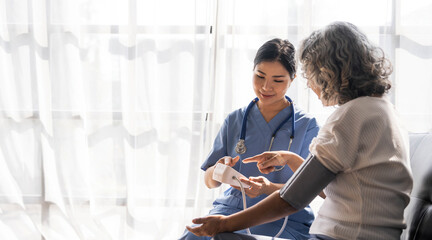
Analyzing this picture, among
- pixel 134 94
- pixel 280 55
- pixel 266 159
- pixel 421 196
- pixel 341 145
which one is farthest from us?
pixel 134 94

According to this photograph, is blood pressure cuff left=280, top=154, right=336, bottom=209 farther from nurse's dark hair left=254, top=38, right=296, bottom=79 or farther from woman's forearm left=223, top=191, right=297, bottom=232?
nurse's dark hair left=254, top=38, right=296, bottom=79

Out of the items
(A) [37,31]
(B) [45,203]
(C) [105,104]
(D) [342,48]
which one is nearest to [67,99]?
(C) [105,104]

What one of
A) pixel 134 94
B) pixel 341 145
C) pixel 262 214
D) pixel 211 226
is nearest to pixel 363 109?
pixel 341 145

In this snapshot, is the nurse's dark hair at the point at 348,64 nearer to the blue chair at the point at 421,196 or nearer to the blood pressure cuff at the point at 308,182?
the blood pressure cuff at the point at 308,182

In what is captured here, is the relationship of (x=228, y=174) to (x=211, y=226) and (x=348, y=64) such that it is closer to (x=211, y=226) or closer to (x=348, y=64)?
(x=211, y=226)

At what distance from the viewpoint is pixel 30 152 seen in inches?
104

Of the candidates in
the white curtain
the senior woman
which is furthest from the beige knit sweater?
the white curtain

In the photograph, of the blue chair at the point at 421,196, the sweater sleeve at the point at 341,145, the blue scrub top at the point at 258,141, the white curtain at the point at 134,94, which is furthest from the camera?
the white curtain at the point at 134,94

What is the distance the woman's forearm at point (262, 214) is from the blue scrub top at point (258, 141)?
1.71 feet

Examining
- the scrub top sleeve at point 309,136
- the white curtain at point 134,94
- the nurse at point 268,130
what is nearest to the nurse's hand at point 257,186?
the nurse at point 268,130

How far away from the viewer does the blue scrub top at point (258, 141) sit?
1.71 m

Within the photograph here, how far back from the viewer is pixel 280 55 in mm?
1726

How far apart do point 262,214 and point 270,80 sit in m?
0.70

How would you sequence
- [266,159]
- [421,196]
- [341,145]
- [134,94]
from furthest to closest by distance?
[134,94], [266,159], [421,196], [341,145]
